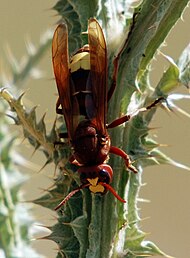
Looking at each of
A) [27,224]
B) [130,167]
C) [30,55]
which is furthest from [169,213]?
[130,167]

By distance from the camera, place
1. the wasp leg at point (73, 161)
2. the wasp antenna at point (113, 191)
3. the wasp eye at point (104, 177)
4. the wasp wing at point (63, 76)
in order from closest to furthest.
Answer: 1. the wasp antenna at point (113, 191)
2. the wasp eye at point (104, 177)
3. the wasp leg at point (73, 161)
4. the wasp wing at point (63, 76)

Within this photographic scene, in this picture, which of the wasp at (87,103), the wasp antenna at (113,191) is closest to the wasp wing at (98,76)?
the wasp at (87,103)

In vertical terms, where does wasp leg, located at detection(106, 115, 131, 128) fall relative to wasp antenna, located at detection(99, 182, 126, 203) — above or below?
above

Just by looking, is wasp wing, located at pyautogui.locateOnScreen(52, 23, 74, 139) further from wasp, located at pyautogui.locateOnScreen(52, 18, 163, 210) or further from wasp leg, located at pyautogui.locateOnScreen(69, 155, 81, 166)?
wasp leg, located at pyautogui.locateOnScreen(69, 155, 81, 166)

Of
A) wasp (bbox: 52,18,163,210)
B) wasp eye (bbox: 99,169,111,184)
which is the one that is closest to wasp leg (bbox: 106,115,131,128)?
wasp (bbox: 52,18,163,210)

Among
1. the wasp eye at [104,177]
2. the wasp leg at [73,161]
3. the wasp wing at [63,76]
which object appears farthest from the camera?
the wasp wing at [63,76]

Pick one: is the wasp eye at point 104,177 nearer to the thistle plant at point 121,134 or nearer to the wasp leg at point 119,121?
the thistle plant at point 121,134

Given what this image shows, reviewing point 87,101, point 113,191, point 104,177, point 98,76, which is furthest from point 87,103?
point 113,191

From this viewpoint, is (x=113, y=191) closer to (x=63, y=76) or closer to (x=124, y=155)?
(x=124, y=155)
